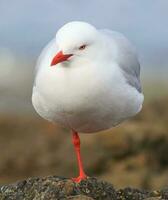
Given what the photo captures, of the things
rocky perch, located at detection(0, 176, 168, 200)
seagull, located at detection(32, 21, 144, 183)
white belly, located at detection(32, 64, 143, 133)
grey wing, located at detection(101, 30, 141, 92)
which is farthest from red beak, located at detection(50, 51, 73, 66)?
rocky perch, located at detection(0, 176, 168, 200)

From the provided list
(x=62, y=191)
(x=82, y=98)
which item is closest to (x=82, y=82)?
(x=82, y=98)

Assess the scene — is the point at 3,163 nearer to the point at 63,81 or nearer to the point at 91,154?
the point at 91,154

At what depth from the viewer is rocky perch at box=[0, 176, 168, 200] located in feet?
18.6

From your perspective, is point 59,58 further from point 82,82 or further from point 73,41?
point 82,82

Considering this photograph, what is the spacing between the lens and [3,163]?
33.6ft

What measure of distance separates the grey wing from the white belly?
22 centimetres

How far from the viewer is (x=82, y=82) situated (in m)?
5.89

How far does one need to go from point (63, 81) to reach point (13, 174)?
179 inches

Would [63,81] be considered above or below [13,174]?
above

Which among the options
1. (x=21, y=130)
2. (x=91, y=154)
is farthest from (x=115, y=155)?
(x=21, y=130)

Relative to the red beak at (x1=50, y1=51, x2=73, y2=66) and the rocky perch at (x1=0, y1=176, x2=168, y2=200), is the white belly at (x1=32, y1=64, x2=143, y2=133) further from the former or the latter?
the rocky perch at (x1=0, y1=176, x2=168, y2=200)

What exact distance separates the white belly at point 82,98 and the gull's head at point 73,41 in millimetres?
134

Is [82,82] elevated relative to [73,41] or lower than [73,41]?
lower

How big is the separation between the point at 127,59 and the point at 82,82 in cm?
84
